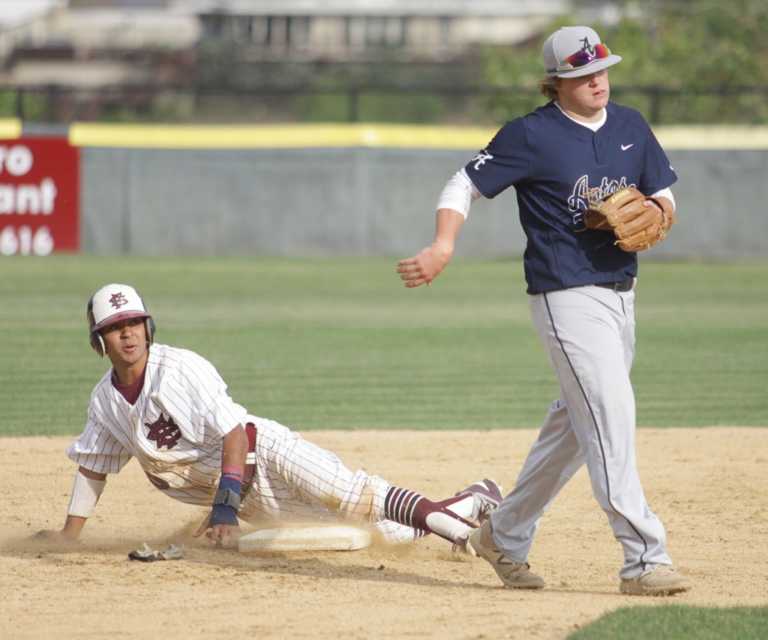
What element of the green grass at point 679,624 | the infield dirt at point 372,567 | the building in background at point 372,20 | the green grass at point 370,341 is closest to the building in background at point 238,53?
the building in background at point 372,20

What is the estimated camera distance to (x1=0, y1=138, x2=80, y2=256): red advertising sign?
20781 millimetres

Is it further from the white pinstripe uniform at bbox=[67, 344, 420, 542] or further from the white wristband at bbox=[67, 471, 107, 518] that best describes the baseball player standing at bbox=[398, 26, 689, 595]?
the white wristband at bbox=[67, 471, 107, 518]

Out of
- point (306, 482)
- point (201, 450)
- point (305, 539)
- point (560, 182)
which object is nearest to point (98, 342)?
point (201, 450)

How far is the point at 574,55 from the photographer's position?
4.93 m

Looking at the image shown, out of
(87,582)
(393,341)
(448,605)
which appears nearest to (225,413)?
(87,582)

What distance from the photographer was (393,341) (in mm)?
13617

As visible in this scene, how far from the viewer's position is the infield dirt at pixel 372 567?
4.77 metres

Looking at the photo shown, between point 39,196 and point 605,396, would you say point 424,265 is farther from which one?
point 39,196

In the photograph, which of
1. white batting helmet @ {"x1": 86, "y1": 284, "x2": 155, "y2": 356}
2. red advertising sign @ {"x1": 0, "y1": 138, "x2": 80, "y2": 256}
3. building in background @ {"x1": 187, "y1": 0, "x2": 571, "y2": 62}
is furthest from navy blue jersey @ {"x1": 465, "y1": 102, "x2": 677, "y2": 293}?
building in background @ {"x1": 187, "y1": 0, "x2": 571, "y2": 62}

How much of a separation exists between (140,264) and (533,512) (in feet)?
51.8

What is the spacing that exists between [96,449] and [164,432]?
361 millimetres

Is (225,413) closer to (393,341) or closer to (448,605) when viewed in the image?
(448,605)

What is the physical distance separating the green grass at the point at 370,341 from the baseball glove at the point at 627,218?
455 centimetres

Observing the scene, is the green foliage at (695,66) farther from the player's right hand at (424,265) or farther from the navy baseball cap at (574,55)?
the player's right hand at (424,265)
